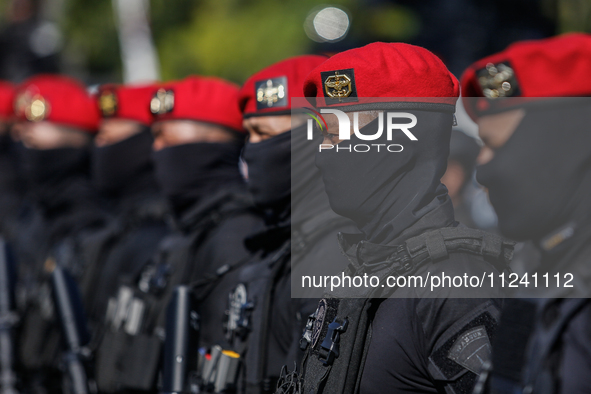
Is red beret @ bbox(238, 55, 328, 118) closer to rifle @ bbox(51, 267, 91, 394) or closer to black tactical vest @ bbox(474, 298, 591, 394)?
black tactical vest @ bbox(474, 298, 591, 394)

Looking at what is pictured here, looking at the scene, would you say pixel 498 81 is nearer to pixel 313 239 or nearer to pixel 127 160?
pixel 313 239

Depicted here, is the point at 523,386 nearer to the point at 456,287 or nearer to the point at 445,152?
the point at 456,287

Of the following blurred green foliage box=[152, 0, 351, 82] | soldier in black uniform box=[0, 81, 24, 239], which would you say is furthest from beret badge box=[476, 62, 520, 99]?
blurred green foliage box=[152, 0, 351, 82]

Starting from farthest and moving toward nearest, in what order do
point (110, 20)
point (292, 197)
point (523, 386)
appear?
1. point (110, 20)
2. point (292, 197)
3. point (523, 386)

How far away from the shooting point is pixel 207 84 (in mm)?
4512

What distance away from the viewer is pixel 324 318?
2.03 m

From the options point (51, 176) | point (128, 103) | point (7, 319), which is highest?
point (128, 103)

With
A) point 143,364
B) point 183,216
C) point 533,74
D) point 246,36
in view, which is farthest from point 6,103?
point 533,74

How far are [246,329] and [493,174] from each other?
136 cm

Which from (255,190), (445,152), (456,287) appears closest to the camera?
(456,287)

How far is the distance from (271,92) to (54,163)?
391 cm

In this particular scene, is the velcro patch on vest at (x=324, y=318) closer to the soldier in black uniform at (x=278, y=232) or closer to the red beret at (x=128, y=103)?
the soldier in black uniform at (x=278, y=232)

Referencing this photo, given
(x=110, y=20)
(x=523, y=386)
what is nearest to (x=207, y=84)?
(x=523, y=386)

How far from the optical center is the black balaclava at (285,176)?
2688 millimetres
